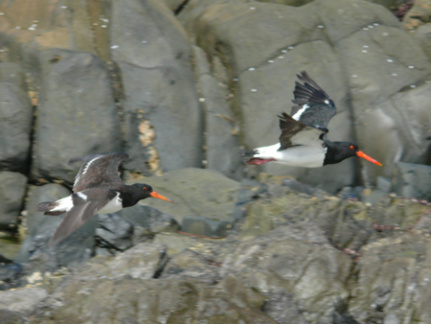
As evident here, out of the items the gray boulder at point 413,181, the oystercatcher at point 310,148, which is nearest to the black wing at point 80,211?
the oystercatcher at point 310,148

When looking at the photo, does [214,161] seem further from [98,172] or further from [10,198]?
[98,172]

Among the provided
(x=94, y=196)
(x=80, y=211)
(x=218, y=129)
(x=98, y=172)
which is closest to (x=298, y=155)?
(x=98, y=172)

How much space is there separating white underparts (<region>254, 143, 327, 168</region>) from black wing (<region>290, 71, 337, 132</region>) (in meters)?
0.25

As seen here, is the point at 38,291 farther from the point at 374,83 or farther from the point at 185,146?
the point at 374,83

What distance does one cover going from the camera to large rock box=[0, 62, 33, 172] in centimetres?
872

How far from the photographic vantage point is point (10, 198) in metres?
8.80

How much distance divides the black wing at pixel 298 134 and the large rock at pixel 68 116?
2929 mm

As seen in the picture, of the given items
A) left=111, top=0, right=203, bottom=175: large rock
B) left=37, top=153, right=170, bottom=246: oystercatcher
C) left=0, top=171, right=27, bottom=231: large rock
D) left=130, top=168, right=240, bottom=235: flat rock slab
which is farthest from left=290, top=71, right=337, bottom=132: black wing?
left=0, top=171, right=27, bottom=231: large rock

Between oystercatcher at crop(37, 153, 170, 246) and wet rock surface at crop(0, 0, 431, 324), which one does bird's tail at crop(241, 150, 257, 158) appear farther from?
oystercatcher at crop(37, 153, 170, 246)

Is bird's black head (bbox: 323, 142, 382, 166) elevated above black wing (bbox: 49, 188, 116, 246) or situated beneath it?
situated beneath

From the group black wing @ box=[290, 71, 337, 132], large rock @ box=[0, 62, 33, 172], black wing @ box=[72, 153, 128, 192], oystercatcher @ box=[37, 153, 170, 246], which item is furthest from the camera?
large rock @ box=[0, 62, 33, 172]

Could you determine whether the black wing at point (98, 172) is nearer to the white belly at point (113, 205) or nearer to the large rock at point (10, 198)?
the white belly at point (113, 205)

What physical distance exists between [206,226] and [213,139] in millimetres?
2133

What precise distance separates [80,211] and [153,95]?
469cm
